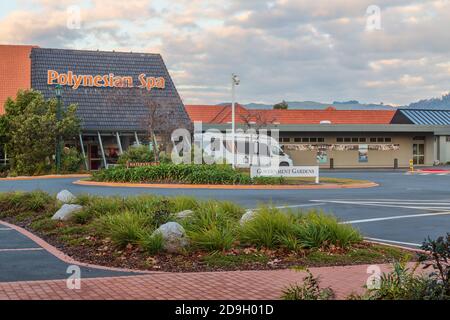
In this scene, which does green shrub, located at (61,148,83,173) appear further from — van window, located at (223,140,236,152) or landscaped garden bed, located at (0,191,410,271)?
landscaped garden bed, located at (0,191,410,271)

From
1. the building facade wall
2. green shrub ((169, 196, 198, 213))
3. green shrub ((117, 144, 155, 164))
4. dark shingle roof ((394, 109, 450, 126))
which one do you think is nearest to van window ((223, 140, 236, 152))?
green shrub ((117, 144, 155, 164))

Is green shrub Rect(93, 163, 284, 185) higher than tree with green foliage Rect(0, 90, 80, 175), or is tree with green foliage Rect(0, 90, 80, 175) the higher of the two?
tree with green foliage Rect(0, 90, 80, 175)

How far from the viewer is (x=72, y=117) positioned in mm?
39375

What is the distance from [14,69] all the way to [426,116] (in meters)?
37.4

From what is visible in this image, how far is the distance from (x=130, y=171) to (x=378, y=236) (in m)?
18.5

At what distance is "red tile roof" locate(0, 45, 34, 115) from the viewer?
4414cm

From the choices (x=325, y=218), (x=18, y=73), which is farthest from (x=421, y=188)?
(x=18, y=73)

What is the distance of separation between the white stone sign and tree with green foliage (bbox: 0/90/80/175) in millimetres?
14535

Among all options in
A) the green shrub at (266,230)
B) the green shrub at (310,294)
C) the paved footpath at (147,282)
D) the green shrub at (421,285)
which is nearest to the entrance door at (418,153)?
the green shrub at (266,230)

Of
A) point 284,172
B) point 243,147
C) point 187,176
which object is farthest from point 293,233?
point 243,147

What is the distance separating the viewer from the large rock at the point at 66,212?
13.2m

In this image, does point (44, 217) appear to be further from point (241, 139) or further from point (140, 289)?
point (241, 139)

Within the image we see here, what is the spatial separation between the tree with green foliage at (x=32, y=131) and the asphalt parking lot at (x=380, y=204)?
8.86 m
